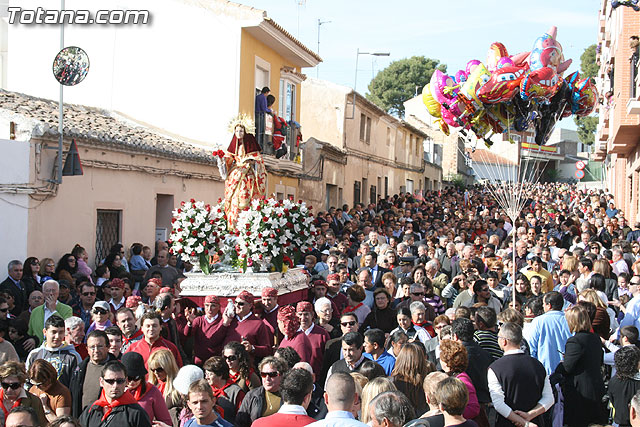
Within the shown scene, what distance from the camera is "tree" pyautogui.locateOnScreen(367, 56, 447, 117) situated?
6209 centimetres

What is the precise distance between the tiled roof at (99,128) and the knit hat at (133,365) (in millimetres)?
7703

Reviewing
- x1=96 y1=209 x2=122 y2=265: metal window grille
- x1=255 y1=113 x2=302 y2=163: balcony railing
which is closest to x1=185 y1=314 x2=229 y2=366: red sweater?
x1=96 y1=209 x2=122 y2=265: metal window grille

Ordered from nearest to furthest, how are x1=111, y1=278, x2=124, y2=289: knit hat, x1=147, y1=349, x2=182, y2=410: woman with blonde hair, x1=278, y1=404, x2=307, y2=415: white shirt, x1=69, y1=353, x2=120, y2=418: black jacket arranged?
1. x1=278, y1=404, x2=307, y2=415: white shirt
2. x1=147, y1=349, x2=182, y2=410: woman with blonde hair
3. x1=69, y1=353, x2=120, y2=418: black jacket
4. x1=111, y1=278, x2=124, y2=289: knit hat

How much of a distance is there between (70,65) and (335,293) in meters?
6.34

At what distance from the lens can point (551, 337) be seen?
286 inches

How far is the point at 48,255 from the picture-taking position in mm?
12625

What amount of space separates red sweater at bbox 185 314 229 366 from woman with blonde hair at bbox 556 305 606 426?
3.07 metres

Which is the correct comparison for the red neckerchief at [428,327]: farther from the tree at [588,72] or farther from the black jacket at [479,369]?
the tree at [588,72]

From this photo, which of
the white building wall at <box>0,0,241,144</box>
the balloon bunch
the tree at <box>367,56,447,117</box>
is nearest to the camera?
the balloon bunch

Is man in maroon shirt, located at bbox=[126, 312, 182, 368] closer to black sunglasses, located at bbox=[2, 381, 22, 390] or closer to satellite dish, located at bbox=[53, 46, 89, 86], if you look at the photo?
black sunglasses, located at bbox=[2, 381, 22, 390]

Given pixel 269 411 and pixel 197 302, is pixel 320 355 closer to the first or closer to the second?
pixel 269 411

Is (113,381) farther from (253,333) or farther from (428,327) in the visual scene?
(428,327)

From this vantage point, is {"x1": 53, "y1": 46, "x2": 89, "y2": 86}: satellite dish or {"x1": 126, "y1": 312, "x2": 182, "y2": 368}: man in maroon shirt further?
{"x1": 53, "y1": 46, "x2": 89, "y2": 86}: satellite dish

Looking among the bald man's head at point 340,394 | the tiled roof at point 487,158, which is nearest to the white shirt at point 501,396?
the bald man's head at point 340,394
